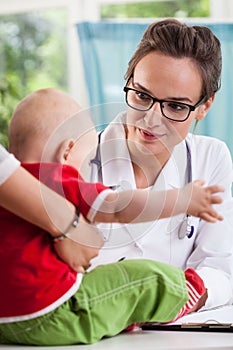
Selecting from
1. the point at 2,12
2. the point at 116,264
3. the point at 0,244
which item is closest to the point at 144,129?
the point at 116,264

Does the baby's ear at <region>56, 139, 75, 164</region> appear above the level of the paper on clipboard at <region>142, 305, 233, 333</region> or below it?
above

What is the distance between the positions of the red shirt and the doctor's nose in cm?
44

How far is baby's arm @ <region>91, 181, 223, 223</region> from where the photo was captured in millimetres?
1021

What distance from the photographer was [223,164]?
1.78 metres

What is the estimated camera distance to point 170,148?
5.40 feet

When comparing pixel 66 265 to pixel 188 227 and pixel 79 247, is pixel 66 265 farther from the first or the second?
pixel 188 227

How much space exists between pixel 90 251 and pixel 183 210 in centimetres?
20

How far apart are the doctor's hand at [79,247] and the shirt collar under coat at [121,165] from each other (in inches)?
14.1

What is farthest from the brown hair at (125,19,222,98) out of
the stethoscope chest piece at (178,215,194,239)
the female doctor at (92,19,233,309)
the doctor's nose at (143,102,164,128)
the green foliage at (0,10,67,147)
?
the green foliage at (0,10,67,147)

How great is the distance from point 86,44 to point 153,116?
6.00 feet

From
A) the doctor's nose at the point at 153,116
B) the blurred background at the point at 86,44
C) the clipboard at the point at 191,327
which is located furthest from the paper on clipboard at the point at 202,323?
the blurred background at the point at 86,44

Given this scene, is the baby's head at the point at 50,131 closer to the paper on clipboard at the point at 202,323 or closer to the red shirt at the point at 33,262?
the red shirt at the point at 33,262

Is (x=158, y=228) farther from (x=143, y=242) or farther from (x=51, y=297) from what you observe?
(x=51, y=297)

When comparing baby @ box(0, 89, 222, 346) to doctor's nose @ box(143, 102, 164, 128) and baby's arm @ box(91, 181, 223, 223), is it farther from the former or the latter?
doctor's nose @ box(143, 102, 164, 128)
